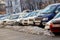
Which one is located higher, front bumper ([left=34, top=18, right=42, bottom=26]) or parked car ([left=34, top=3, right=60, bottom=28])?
parked car ([left=34, top=3, right=60, bottom=28])

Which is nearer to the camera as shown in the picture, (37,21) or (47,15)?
(47,15)

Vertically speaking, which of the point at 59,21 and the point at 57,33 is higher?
the point at 59,21

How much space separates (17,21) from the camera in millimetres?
20719

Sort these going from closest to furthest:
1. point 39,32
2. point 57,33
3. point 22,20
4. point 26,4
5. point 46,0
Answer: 1. point 57,33
2. point 39,32
3. point 22,20
4. point 46,0
5. point 26,4

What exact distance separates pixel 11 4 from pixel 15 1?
2.59 meters

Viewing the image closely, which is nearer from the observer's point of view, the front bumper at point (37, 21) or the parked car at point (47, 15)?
the parked car at point (47, 15)

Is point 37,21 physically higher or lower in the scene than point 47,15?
lower

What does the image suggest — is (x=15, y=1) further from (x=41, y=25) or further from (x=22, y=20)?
(x=41, y=25)

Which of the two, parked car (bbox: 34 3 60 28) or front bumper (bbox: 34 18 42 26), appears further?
front bumper (bbox: 34 18 42 26)

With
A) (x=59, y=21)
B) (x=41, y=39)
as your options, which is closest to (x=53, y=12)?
(x=59, y=21)

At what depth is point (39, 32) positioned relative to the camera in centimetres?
1316

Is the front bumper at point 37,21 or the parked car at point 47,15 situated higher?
the parked car at point 47,15

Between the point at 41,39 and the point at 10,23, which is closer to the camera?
the point at 41,39

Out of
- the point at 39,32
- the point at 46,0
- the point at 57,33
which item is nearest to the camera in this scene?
the point at 57,33
